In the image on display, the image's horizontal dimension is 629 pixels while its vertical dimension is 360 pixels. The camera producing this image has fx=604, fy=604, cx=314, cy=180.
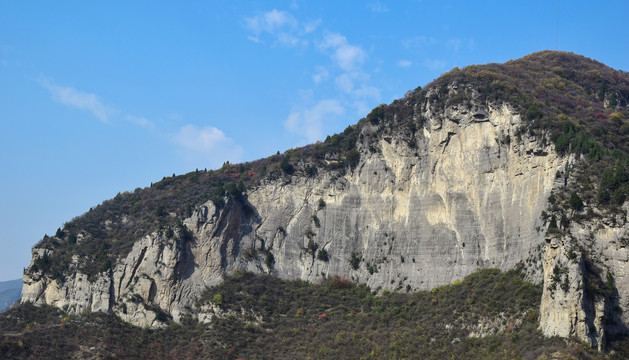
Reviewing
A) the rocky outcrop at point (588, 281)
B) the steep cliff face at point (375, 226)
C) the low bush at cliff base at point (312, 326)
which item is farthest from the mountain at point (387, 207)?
the low bush at cliff base at point (312, 326)

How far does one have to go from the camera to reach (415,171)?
73.1 meters

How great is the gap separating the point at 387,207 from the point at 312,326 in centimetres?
1753

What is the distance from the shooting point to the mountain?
60125mm

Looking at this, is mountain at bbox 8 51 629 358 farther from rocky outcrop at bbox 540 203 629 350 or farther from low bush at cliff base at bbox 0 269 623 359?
low bush at cliff base at bbox 0 269 623 359

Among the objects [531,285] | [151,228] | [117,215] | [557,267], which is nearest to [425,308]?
[531,285]

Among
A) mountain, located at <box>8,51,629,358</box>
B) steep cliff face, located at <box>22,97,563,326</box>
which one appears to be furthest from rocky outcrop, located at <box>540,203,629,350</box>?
steep cliff face, located at <box>22,97,563,326</box>

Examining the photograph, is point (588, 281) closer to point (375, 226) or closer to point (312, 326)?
point (312, 326)

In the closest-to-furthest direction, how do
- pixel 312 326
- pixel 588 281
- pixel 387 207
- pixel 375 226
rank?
pixel 588 281 → pixel 312 326 → pixel 387 207 → pixel 375 226

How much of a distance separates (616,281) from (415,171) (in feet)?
96.8

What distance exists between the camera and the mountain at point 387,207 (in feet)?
197

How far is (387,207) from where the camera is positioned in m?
74.0

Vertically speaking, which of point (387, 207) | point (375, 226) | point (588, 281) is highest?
point (387, 207)

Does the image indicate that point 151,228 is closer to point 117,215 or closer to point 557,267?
point 117,215

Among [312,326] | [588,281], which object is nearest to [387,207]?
[312,326]
